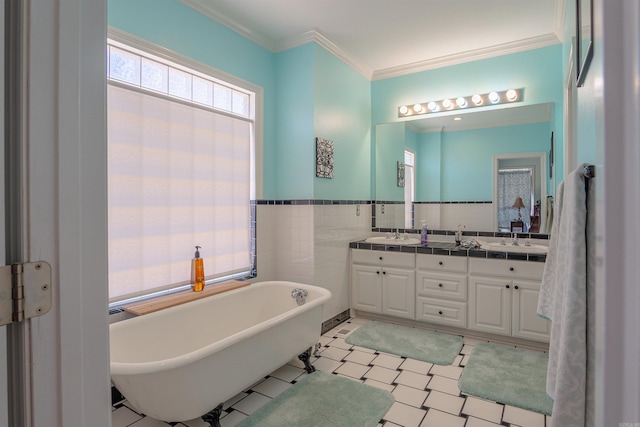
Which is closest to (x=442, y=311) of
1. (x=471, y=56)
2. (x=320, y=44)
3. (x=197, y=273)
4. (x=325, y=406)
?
(x=325, y=406)

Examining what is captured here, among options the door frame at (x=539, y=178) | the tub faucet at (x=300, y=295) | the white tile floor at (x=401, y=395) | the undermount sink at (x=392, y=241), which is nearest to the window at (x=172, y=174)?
the tub faucet at (x=300, y=295)

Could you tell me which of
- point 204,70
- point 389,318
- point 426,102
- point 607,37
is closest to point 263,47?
point 204,70

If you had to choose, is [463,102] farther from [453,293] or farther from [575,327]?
[575,327]

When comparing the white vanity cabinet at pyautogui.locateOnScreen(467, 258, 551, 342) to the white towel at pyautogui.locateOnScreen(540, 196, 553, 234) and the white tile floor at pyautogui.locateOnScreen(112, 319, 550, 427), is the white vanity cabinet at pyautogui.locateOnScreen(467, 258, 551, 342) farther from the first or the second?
the white towel at pyautogui.locateOnScreen(540, 196, 553, 234)

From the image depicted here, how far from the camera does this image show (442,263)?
11.0ft

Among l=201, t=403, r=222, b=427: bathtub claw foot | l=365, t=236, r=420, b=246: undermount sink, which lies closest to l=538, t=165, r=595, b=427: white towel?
l=201, t=403, r=222, b=427: bathtub claw foot

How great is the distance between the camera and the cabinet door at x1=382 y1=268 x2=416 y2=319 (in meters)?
3.51

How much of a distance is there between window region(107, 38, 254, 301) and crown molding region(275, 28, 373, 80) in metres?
0.65

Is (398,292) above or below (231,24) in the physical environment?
below

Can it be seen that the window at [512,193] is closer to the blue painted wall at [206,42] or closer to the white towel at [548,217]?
the white towel at [548,217]

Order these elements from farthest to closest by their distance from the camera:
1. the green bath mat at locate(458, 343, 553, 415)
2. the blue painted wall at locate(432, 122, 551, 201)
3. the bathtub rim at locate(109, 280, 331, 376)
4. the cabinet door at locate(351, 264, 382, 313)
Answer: the cabinet door at locate(351, 264, 382, 313)
the blue painted wall at locate(432, 122, 551, 201)
the green bath mat at locate(458, 343, 553, 415)
the bathtub rim at locate(109, 280, 331, 376)

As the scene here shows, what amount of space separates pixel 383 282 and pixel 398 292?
0.19 m

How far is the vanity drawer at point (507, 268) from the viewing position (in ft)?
9.65

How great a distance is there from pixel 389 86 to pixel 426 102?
512 mm
